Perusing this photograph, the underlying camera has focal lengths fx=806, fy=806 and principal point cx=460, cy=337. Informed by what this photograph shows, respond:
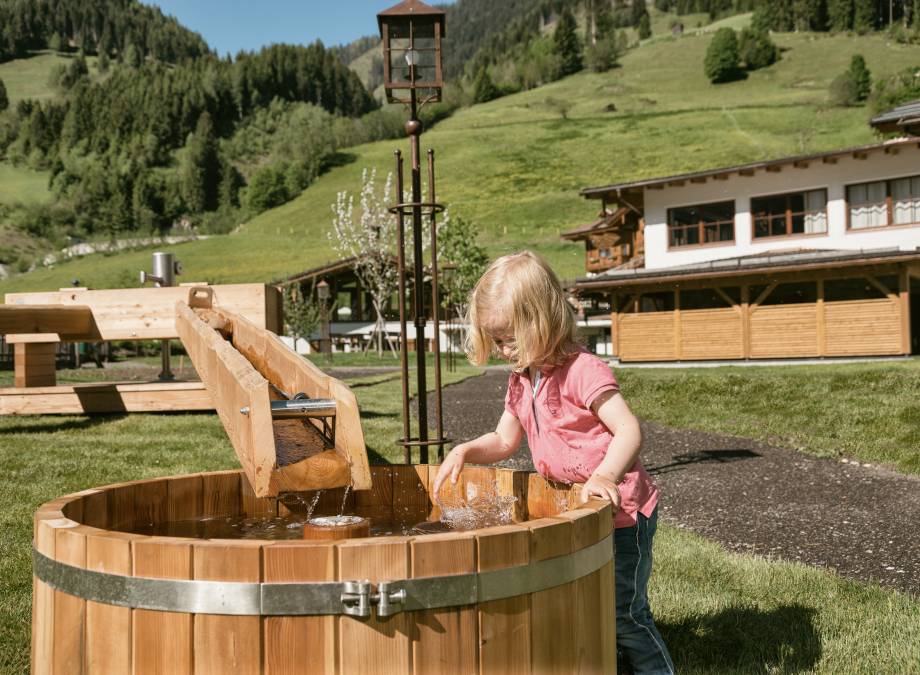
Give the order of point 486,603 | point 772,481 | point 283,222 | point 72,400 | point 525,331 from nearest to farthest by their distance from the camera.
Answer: point 486,603, point 525,331, point 772,481, point 72,400, point 283,222

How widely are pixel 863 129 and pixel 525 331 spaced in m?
78.0

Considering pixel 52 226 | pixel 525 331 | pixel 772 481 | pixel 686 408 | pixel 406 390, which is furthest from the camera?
pixel 52 226

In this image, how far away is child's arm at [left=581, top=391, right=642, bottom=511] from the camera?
90.0 inches

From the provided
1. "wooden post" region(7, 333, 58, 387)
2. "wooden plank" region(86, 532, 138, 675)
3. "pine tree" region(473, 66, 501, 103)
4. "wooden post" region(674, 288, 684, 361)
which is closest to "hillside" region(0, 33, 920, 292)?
"pine tree" region(473, 66, 501, 103)

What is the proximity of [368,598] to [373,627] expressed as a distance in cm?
8

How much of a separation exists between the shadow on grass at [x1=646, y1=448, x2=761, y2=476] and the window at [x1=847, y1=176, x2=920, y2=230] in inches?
746

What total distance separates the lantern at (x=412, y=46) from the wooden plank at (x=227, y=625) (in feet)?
13.8

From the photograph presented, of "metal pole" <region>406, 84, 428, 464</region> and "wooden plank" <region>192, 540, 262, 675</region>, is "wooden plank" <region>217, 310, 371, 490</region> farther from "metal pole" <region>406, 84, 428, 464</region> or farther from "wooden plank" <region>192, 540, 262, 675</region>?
"metal pole" <region>406, 84, 428, 464</region>

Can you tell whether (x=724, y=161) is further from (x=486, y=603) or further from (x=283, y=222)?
(x=486, y=603)

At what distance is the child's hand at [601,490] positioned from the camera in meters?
2.26

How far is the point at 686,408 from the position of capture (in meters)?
13.3

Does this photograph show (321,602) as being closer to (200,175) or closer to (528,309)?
(528,309)

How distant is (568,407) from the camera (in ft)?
8.63

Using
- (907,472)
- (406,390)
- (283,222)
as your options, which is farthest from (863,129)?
(406,390)
